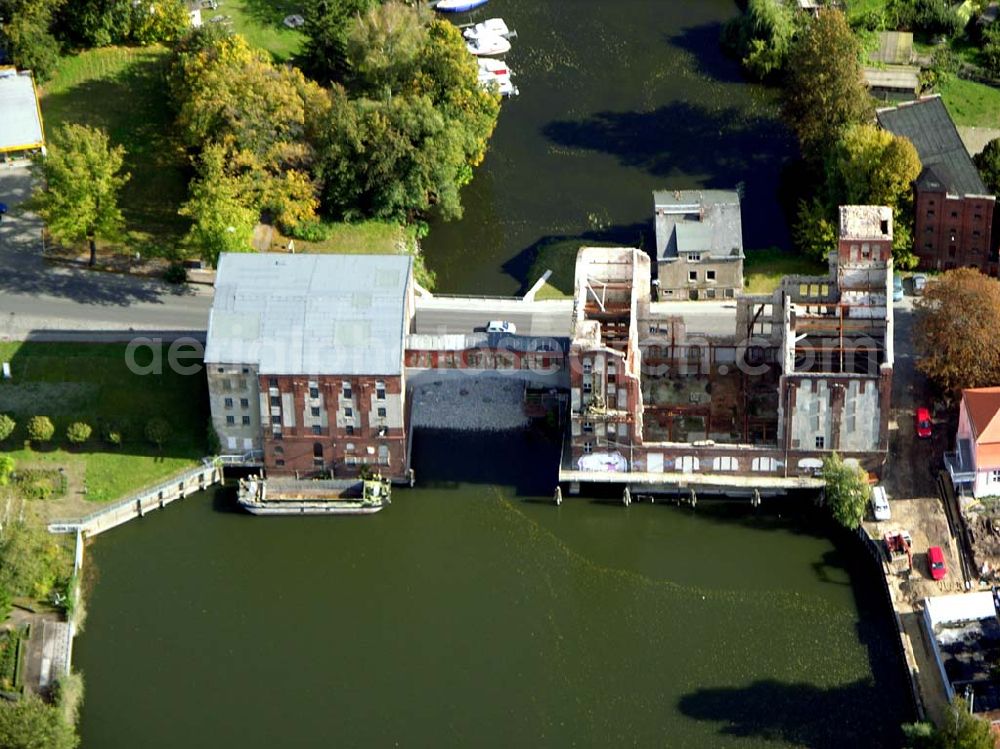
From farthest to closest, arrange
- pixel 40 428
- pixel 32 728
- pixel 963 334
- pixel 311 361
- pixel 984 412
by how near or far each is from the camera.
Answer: pixel 40 428, pixel 963 334, pixel 311 361, pixel 984 412, pixel 32 728

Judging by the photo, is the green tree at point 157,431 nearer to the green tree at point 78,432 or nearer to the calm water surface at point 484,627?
the green tree at point 78,432

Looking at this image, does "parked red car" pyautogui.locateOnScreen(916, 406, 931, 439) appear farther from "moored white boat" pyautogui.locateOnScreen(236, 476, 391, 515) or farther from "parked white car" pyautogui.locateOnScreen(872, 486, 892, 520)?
"moored white boat" pyautogui.locateOnScreen(236, 476, 391, 515)

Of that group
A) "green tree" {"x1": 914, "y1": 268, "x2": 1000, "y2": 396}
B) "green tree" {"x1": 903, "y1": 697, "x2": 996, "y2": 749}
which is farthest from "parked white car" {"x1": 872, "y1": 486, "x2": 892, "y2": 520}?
"green tree" {"x1": 903, "y1": 697, "x2": 996, "y2": 749}

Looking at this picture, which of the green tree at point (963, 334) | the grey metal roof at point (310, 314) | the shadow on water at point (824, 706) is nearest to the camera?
the shadow on water at point (824, 706)

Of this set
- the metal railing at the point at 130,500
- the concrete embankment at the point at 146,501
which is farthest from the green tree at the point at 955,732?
the metal railing at the point at 130,500

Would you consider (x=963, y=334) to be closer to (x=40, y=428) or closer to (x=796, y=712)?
(x=796, y=712)

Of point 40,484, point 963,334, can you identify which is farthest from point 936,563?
point 40,484
